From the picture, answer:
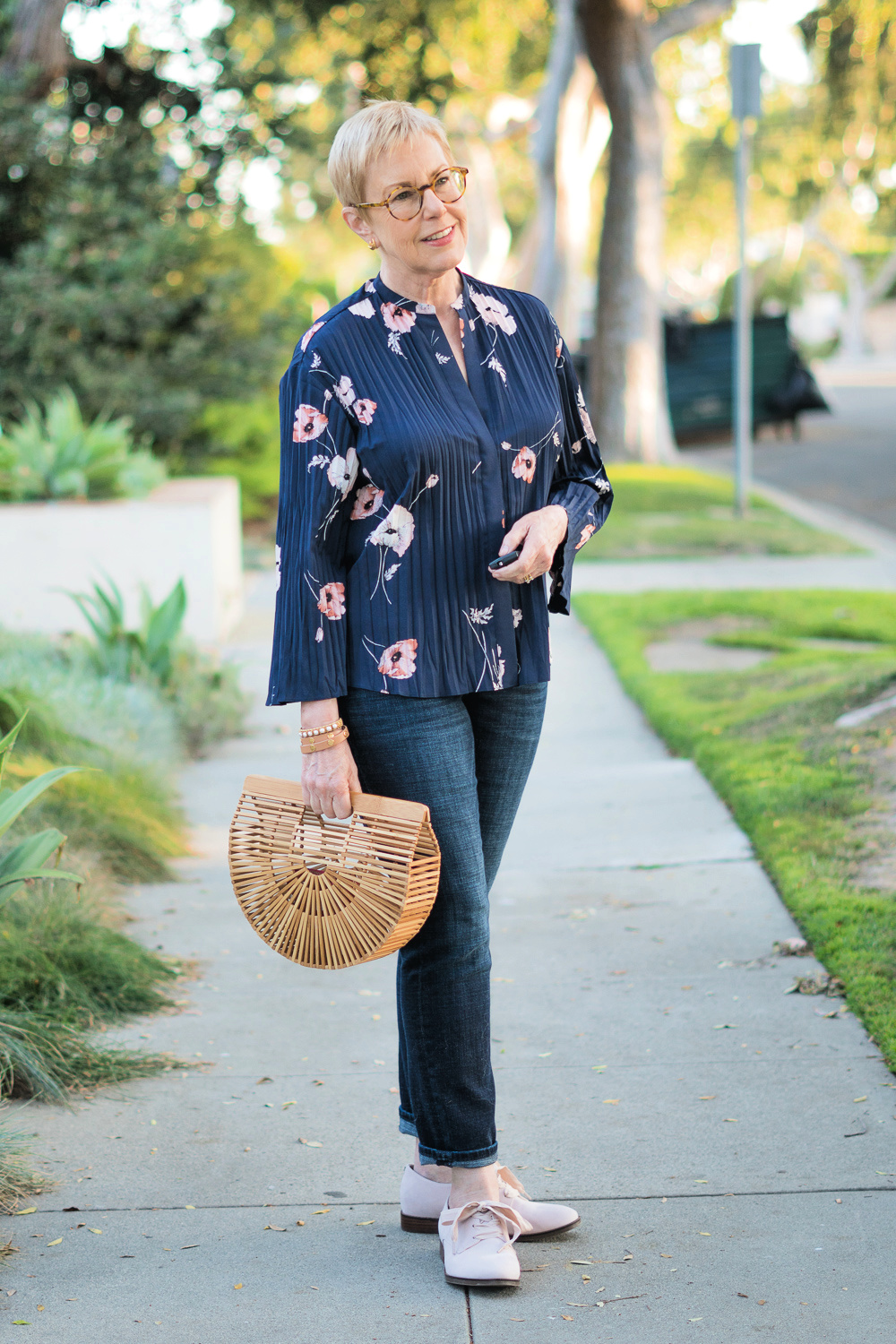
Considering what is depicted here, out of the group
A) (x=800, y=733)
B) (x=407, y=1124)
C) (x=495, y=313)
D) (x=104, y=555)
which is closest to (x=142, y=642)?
(x=104, y=555)

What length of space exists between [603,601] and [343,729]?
22.8 feet

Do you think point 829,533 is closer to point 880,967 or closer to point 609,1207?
point 880,967

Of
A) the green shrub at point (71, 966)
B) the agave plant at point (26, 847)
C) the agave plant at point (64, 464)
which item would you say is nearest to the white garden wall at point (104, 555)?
the agave plant at point (64, 464)

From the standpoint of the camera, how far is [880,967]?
145 inches

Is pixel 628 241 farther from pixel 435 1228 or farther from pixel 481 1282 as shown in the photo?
pixel 481 1282

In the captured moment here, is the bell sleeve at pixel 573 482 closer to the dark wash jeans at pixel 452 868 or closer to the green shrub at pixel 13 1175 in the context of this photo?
the dark wash jeans at pixel 452 868

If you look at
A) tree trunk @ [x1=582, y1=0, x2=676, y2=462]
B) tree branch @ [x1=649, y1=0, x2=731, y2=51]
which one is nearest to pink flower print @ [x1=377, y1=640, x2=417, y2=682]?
tree trunk @ [x1=582, y1=0, x2=676, y2=462]

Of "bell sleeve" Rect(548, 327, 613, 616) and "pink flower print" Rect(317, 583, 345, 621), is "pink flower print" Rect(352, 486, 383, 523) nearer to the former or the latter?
"pink flower print" Rect(317, 583, 345, 621)

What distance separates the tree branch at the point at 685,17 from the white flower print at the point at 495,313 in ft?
50.9

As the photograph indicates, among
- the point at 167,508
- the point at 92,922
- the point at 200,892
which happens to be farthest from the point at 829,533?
the point at 92,922

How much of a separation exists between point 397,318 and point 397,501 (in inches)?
12.9

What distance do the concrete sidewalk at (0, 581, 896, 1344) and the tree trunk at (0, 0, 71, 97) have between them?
8.83m

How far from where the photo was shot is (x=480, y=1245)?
252cm

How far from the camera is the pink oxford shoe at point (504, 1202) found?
2652 mm
